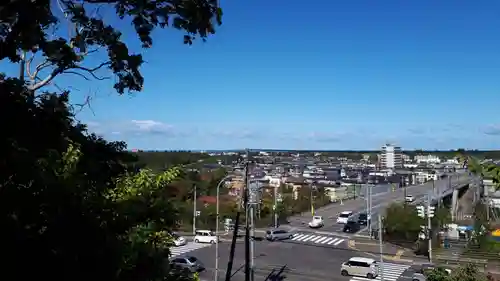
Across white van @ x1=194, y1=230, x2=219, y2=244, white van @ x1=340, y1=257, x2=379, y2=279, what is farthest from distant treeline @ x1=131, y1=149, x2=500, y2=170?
white van @ x1=194, y1=230, x2=219, y2=244

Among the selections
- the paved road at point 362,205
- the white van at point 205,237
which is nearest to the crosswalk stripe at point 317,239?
the paved road at point 362,205

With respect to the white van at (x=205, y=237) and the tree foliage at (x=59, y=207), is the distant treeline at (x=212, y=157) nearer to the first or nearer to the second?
the tree foliage at (x=59, y=207)

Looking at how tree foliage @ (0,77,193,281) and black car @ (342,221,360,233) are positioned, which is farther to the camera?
black car @ (342,221,360,233)

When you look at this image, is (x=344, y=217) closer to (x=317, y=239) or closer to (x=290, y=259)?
(x=317, y=239)

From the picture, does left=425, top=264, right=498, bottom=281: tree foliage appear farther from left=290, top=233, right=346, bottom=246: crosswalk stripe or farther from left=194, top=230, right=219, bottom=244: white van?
left=194, top=230, right=219, bottom=244: white van

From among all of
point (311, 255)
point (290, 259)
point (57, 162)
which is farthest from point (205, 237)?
point (57, 162)

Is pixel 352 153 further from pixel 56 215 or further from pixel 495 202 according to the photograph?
pixel 56 215
